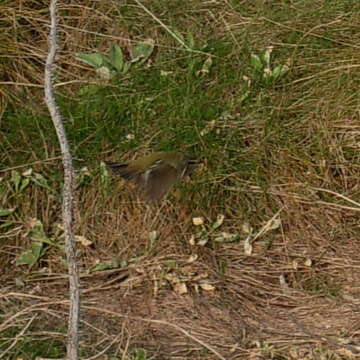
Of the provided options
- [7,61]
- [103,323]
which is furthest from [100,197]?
[7,61]

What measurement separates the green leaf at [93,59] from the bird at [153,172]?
0.44 metres

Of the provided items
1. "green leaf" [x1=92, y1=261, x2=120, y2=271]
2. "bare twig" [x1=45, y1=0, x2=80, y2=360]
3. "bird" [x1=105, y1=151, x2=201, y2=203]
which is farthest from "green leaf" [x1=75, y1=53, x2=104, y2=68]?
"bare twig" [x1=45, y1=0, x2=80, y2=360]

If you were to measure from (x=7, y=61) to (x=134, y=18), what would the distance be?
0.44 meters

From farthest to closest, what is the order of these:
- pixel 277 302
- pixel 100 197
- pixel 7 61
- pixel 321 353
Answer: pixel 7 61, pixel 100 197, pixel 277 302, pixel 321 353

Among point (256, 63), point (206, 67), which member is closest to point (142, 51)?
point (206, 67)

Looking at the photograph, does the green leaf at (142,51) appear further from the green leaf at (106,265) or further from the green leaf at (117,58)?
the green leaf at (106,265)

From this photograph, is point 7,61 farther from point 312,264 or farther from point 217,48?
point 312,264

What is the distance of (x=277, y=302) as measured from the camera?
7.78 ft

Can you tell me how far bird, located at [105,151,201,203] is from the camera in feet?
7.99

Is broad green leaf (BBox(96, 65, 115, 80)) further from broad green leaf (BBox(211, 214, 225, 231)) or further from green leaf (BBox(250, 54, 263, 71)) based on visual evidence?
broad green leaf (BBox(211, 214, 225, 231))

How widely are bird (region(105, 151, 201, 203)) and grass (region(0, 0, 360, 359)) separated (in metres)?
0.06

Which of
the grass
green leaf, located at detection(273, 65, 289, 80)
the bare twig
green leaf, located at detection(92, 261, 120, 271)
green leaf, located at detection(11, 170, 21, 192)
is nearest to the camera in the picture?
the bare twig

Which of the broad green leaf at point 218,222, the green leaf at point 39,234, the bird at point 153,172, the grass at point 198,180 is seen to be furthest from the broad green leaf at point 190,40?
the green leaf at point 39,234

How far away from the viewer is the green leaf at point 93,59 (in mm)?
2814
